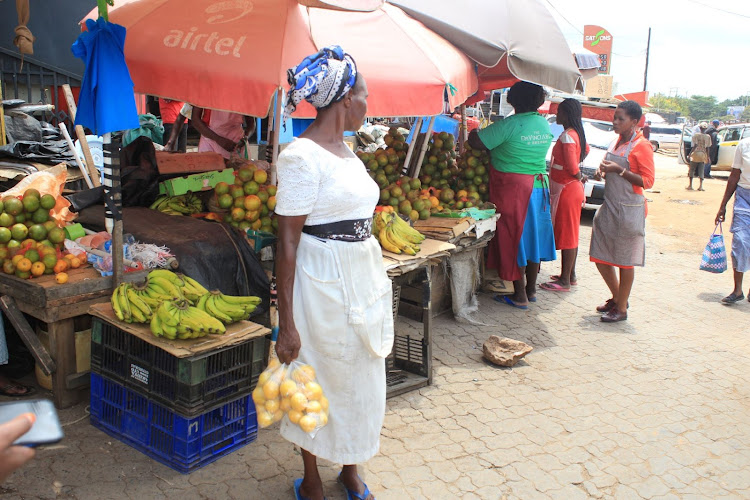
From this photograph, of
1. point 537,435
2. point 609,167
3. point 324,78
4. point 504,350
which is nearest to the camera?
point 324,78

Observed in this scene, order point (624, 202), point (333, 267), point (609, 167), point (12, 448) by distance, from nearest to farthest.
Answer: point (12, 448) → point (333, 267) → point (609, 167) → point (624, 202)

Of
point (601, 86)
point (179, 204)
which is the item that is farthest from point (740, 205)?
point (601, 86)

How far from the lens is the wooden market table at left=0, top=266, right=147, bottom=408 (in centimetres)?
375

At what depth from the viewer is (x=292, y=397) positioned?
108 inches

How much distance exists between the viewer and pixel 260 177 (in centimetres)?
512

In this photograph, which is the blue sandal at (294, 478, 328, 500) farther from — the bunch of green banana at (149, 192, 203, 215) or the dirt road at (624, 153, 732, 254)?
the dirt road at (624, 153, 732, 254)

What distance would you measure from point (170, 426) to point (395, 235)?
2327mm

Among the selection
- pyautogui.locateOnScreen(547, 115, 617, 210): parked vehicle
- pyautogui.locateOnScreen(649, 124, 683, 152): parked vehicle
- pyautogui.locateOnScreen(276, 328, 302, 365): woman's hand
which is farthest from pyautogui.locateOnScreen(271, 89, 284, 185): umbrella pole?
pyautogui.locateOnScreen(649, 124, 683, 152): parked vehicle

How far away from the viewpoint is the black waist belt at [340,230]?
2838 millimetres

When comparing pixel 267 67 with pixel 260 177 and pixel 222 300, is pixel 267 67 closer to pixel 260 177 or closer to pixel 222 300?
pixel 260 177

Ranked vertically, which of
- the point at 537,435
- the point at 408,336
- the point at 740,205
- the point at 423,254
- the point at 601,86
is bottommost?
the point at 537,435

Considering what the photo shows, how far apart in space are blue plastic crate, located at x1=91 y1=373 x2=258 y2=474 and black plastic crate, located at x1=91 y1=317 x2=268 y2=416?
0.06 meters

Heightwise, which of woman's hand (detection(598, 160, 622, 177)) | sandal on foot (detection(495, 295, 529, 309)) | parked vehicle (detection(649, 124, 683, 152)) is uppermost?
parked vehicle (detection(649, 124, 683, 152))

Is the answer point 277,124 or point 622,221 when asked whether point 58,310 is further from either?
point 622,221
